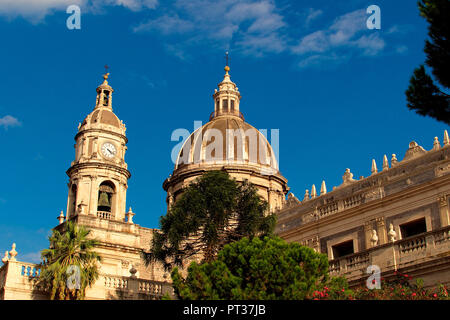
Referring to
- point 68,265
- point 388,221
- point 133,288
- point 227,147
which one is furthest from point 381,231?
point 227,147

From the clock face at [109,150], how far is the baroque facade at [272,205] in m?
0.07

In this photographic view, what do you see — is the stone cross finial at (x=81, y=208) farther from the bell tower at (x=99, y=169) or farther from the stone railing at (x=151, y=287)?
the stone railing at (x=151, y=287)

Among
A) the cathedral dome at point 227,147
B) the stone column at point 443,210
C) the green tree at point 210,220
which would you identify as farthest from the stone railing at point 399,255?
the cathedral dome at point 227,147

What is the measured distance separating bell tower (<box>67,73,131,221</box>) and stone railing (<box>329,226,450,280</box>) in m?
22.5

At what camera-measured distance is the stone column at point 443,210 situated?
3183cm

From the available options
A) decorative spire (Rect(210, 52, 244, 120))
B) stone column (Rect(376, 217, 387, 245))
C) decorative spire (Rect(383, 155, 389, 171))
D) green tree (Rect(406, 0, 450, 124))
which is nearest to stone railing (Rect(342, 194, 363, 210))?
stone column (Rect(376, 217, 387, 245))

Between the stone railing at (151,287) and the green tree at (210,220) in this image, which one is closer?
the green tree at (210,220)

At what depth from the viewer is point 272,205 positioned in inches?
2377

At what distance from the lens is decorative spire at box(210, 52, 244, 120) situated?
6894 centimetres

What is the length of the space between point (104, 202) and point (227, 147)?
15322mm

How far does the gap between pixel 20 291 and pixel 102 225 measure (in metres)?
13.7

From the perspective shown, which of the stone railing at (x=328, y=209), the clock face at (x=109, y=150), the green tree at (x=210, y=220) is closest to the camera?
the green tree at (x=210, y=220)
